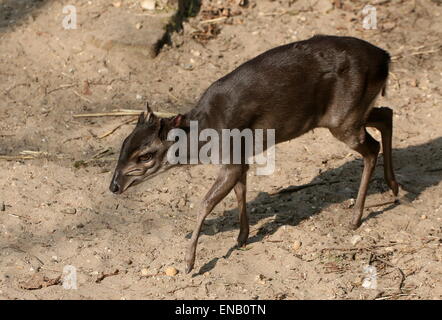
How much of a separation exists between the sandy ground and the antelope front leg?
184 mm

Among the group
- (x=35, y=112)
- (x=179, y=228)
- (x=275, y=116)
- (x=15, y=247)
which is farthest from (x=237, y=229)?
(x=35, y=112)

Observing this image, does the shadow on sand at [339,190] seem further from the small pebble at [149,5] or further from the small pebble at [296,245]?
the small pebble at [149,5]

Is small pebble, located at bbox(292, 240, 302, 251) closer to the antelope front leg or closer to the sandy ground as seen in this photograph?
the sandy ground

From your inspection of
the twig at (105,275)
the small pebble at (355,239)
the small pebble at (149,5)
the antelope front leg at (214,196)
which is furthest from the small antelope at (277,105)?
the small pebble at (149,5)

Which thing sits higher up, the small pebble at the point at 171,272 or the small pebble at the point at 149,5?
the small pebble at the point at 149,5

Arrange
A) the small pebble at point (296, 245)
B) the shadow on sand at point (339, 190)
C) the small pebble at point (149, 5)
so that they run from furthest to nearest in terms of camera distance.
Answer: the small pebble at point (149, 5), the shadow on sand at point (339, 190), the small pebble at point (296, 245)

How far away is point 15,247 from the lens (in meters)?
6.54

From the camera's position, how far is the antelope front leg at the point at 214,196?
6199mm

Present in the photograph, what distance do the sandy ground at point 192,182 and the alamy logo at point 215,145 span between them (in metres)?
0.73

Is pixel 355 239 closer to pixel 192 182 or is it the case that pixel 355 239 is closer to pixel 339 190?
pixel 339 190

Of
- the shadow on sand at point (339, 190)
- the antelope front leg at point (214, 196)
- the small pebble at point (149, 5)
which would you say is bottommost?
the shadow on sand at point (339, 190)

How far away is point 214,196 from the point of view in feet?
20.6

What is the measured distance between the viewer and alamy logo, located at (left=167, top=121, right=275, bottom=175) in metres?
6.35

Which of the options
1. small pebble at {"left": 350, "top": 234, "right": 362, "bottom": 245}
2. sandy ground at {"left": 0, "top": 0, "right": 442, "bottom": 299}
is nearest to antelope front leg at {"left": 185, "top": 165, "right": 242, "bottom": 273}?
sandy ground at {"left": 0, "top": 0, "right": 442, "bottom": 299}
